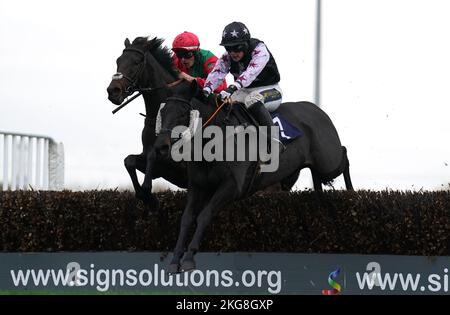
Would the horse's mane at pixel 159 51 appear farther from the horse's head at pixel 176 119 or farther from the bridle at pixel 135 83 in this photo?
the horse's head at pixel 176 119

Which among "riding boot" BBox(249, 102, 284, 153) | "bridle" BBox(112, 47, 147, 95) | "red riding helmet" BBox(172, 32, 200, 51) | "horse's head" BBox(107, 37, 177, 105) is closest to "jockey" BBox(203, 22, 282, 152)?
"riding boot" BBox(249, 102, 284, 153)

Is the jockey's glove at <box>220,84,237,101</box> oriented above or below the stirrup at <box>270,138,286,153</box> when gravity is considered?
above

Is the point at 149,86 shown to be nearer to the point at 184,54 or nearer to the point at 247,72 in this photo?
the point at 184,54

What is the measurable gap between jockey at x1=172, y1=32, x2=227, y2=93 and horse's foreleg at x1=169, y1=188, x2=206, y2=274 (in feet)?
3.60

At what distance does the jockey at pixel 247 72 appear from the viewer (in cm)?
950

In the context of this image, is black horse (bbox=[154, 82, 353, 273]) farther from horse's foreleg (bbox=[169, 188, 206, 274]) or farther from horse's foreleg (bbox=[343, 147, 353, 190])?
horse's foreleg (bbox=[343, 147, 353, 190])

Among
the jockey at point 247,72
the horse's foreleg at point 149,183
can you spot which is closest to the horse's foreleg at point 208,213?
the horse's foreleg at point 149,183

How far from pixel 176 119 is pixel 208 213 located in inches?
32.4

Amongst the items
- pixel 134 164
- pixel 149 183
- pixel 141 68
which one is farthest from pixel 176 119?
pixel 134 164

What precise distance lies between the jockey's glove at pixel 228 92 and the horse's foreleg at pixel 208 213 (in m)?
0.73

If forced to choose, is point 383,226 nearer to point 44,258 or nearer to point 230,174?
point 230,174

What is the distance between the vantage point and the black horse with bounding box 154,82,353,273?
875 centimetres

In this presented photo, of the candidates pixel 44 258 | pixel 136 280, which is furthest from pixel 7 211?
pixel 136 280

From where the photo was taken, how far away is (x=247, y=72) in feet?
31.4
